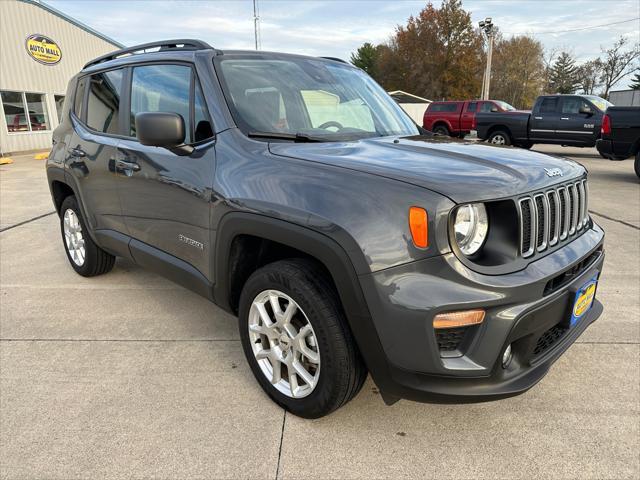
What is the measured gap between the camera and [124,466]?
2137mm

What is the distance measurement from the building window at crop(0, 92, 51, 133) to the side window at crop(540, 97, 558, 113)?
17578mm

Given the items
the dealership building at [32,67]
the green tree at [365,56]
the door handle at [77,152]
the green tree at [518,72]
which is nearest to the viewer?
the door handle at [77,152]

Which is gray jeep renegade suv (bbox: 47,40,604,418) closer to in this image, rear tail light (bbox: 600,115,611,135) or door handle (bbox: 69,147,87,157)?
door handle (bbox: 69,147,87,157)

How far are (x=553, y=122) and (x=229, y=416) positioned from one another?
581 inches

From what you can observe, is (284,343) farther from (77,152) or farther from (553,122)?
(553,122)

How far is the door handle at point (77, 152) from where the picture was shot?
382 centimetres

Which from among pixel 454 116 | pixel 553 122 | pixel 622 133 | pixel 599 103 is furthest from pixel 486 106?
pixel 622 133

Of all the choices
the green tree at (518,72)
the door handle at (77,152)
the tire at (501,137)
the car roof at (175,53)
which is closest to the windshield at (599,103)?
the tire at (501,137)

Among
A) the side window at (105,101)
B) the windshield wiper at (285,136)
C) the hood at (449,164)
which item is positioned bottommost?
the hood at (449,164)

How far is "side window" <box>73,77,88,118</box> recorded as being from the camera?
4.09 meters

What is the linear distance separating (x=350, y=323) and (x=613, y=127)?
9970 millimetres

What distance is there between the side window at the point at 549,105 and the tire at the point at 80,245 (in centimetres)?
1400

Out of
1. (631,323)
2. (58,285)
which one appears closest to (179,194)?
(58,285)

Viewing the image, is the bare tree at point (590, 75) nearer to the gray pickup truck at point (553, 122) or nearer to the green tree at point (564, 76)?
the green tree at point (564, 76)
